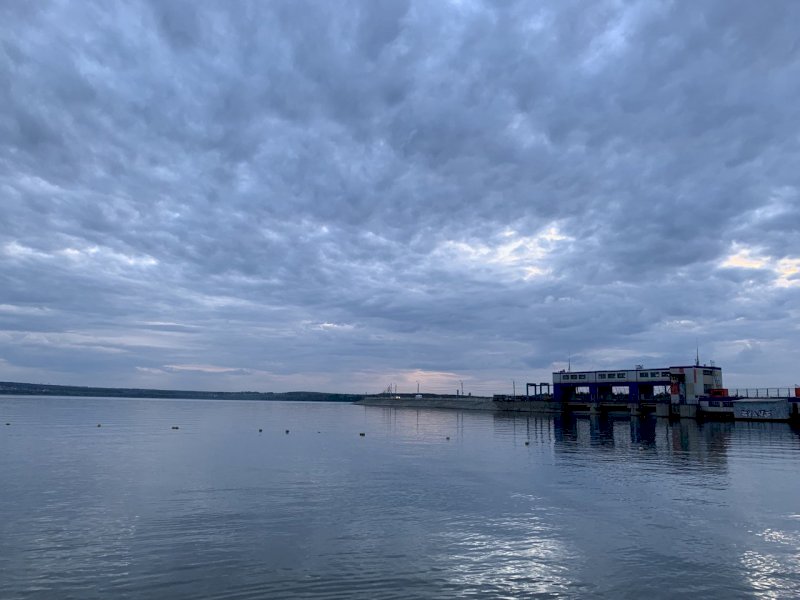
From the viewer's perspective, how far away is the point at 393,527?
28.4m

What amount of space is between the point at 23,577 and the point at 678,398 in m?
Result: 157

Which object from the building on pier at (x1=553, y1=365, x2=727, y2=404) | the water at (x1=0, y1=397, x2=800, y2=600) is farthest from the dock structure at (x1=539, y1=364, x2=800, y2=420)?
the water at (x1=0, y1=397, x2=800, y2=600)

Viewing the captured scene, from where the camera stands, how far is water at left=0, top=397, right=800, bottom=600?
810 inches

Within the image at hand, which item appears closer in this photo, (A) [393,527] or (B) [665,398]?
(A) [393,527]

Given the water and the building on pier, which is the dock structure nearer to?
the building on pier

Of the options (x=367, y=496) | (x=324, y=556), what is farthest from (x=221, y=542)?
(x=367, y=496)

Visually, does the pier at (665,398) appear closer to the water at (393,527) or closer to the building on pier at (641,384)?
the building on pier at (641,384)

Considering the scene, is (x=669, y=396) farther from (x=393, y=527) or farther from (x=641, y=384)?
(x=393, y=527)

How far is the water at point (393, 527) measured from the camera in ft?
67.5

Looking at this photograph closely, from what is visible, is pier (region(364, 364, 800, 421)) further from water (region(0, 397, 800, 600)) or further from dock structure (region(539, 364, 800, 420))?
water (region(0, 397, 800, 600))

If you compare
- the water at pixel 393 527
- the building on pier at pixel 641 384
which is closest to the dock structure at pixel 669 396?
the building on pier at pixel 641 384

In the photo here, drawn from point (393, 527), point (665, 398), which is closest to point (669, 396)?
point (665, 398)

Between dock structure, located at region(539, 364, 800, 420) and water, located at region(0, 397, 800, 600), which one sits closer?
water, located at region(0, 397, 800, 600)

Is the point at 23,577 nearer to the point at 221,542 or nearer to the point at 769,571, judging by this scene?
the point at 221,542
